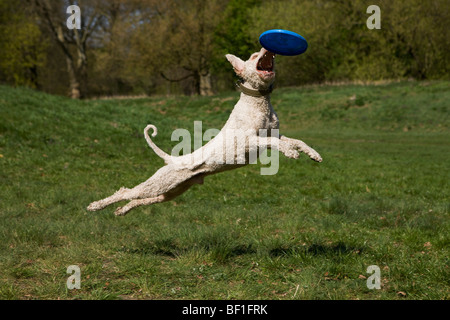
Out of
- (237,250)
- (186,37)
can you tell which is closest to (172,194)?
(237,250)

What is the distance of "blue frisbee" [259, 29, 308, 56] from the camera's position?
3.82 meters

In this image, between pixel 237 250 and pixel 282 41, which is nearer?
pixel 282 41

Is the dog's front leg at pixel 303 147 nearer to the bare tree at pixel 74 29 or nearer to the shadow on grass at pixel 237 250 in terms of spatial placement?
the shadow on grass at pixel 237 250

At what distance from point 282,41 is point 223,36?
92.5ft

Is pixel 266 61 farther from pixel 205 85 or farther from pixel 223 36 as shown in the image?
pixel 205 85

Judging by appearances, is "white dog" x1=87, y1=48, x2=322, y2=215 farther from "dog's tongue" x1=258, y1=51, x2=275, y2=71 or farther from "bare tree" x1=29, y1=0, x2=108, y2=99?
"bare tree" x1=29, y1=0, x2=108, y2=99

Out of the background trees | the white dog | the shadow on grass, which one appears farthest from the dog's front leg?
the background trees

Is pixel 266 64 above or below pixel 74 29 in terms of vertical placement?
below

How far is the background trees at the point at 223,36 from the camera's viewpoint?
28594 millimetres

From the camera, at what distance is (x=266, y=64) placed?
14.3 ft

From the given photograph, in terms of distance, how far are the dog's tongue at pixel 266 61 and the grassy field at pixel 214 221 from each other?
2168 mm

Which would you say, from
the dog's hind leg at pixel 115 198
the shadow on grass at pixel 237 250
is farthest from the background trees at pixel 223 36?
the dog's hind leg at pixel 115 198

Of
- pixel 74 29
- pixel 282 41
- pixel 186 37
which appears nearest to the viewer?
pixel 282 41

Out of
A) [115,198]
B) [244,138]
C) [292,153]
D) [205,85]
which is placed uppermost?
[205,85]
